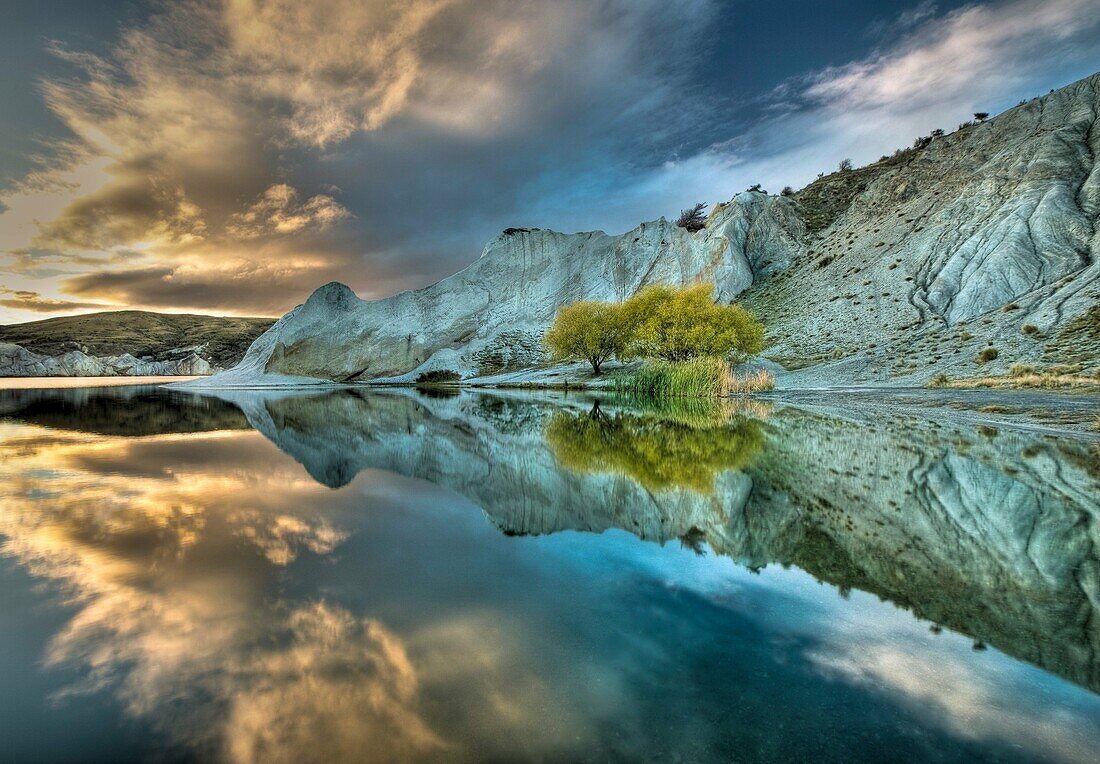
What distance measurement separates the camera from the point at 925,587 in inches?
160

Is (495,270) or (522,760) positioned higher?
(495,270)

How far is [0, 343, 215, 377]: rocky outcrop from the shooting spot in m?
107

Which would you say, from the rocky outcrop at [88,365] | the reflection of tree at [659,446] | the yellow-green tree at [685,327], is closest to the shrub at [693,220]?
the yellow-green tree at [685,327]

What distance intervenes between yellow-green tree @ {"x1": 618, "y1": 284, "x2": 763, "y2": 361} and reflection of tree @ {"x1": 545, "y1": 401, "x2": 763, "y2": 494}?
69.6 ft

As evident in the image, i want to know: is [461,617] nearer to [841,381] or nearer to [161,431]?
[161,431]

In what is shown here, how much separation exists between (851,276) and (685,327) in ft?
78.6

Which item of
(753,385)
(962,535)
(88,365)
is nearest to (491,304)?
(753,385)

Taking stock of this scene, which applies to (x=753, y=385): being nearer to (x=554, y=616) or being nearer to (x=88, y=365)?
(x=554, y=616)

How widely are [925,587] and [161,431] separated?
1731 cm

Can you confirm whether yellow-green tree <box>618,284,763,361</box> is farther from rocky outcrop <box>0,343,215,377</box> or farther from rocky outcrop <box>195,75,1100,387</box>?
rocky outcrop <box>0,343,215,377</box>

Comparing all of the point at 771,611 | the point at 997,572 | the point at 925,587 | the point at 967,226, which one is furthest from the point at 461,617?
the point at 967,226

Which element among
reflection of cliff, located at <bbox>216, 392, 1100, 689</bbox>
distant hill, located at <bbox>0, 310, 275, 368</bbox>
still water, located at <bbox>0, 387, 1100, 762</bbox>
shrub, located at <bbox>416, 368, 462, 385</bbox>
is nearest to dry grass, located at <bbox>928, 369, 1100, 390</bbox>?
reflection of cliff, located at <bbox>216, 392, 1100, 689</bbox>

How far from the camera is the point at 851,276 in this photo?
164 ft

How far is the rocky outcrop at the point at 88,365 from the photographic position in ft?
351
